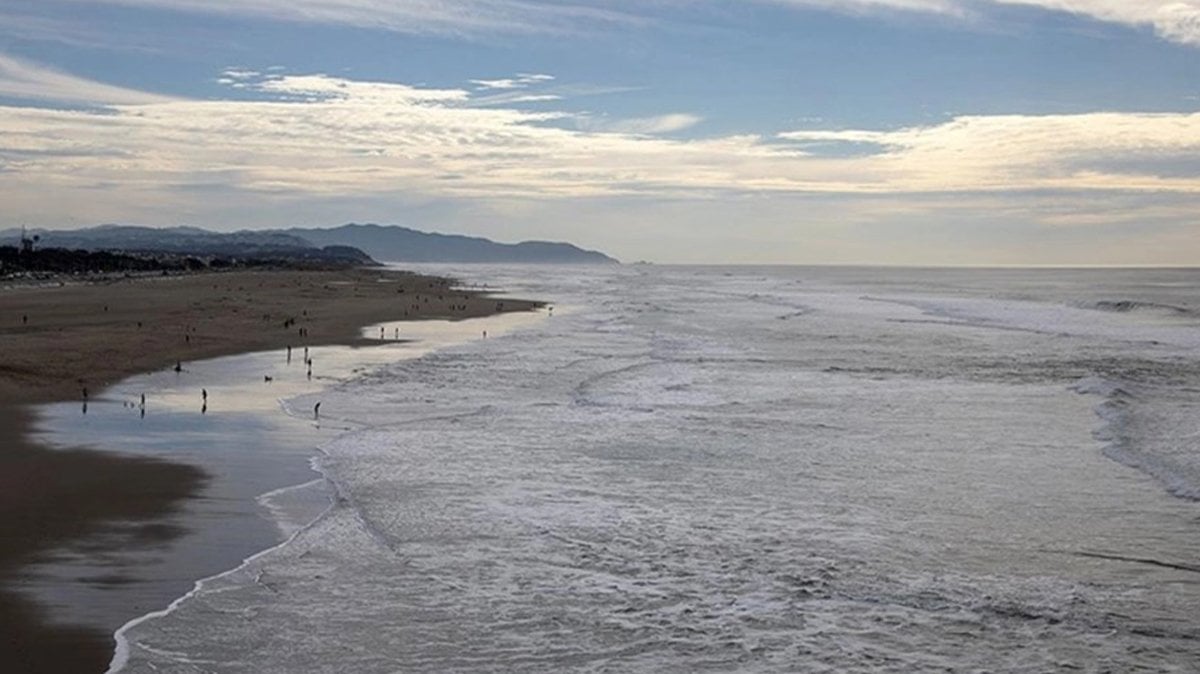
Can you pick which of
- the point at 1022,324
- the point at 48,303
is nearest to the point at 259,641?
the point at 48,303

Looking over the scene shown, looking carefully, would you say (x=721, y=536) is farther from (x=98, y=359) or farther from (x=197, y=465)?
(x=98, y=359)

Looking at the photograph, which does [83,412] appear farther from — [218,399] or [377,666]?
[377,666]

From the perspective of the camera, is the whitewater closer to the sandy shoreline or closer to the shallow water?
the shallow water

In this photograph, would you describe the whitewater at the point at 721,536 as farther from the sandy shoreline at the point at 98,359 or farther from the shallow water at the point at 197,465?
the sandy shoreline at the point at 98,359

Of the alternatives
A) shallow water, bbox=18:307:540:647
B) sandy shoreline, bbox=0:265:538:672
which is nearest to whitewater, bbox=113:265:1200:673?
shallow water, bbox=18:307:540:647

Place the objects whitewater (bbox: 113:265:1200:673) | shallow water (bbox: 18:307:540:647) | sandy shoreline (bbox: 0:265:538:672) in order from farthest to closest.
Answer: shallow water (bbox: 18:307:540:647) → sandy shoreline (bbox: 0:265:538:672) → whitewater (bbox: 113:265:1200:673)

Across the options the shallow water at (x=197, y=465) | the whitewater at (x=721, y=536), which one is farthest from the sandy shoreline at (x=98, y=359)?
the whitewater at (x=721, y=536)

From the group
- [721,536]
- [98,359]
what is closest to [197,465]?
[721,536]
